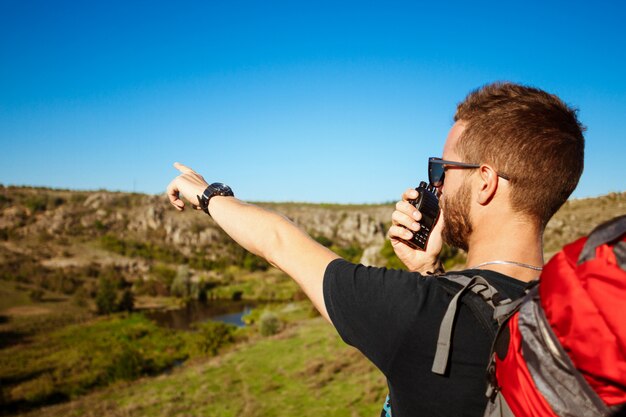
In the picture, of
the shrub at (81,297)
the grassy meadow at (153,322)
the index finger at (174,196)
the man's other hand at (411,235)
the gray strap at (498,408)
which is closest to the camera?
the gray strap at (498,408)

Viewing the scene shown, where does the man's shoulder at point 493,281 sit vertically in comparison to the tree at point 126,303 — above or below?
above

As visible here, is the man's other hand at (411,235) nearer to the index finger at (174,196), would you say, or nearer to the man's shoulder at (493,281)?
the man's shoulder at (493,281)

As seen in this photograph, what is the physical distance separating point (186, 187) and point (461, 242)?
60.5 inches

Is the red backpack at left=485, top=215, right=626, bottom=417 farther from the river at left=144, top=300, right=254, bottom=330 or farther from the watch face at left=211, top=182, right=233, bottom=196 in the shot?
the river at left=144, top=300, right=254, bottom=330

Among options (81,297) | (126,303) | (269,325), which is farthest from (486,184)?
(81,297)

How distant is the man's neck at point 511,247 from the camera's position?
63.8 inches

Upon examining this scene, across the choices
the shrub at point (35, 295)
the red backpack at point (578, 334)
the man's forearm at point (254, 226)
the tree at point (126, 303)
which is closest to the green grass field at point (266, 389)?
the man's forearm at point (254, 226)

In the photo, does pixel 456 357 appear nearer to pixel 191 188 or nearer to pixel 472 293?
pixel 472 293

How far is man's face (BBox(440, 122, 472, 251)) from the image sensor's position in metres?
1.83

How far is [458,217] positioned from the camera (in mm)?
1867

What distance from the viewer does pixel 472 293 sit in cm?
133

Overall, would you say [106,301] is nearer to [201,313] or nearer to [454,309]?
[201,313]

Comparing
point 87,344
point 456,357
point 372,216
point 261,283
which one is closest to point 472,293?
point 456,357

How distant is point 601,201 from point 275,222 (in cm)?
3682
